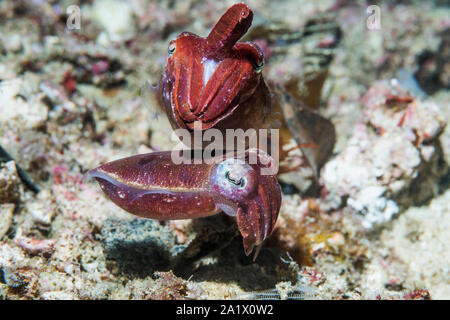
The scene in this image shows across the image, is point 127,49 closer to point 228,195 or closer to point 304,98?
point 304,98

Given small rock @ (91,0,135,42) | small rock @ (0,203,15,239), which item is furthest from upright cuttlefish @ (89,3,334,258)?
small rock @ (91,0,135,42)

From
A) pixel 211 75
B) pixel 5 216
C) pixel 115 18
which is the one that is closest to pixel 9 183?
pixel 5 216

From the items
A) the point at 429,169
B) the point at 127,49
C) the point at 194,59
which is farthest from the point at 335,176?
the point at 127,49

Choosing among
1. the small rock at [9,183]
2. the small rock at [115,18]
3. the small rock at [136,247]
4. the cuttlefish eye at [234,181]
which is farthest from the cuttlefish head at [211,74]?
the small rock at [115,18]

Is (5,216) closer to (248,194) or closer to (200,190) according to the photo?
(200,190)

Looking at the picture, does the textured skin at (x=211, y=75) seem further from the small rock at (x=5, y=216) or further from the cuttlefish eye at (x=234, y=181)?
the small rock at (x=5, y=216)

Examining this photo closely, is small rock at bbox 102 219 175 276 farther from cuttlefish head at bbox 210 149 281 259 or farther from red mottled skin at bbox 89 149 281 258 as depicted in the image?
cuttlefish head at bbox 210 149 281 259

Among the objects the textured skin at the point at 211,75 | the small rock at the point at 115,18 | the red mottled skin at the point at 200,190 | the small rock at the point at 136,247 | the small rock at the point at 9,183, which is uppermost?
the small rock at the point at 115,18
